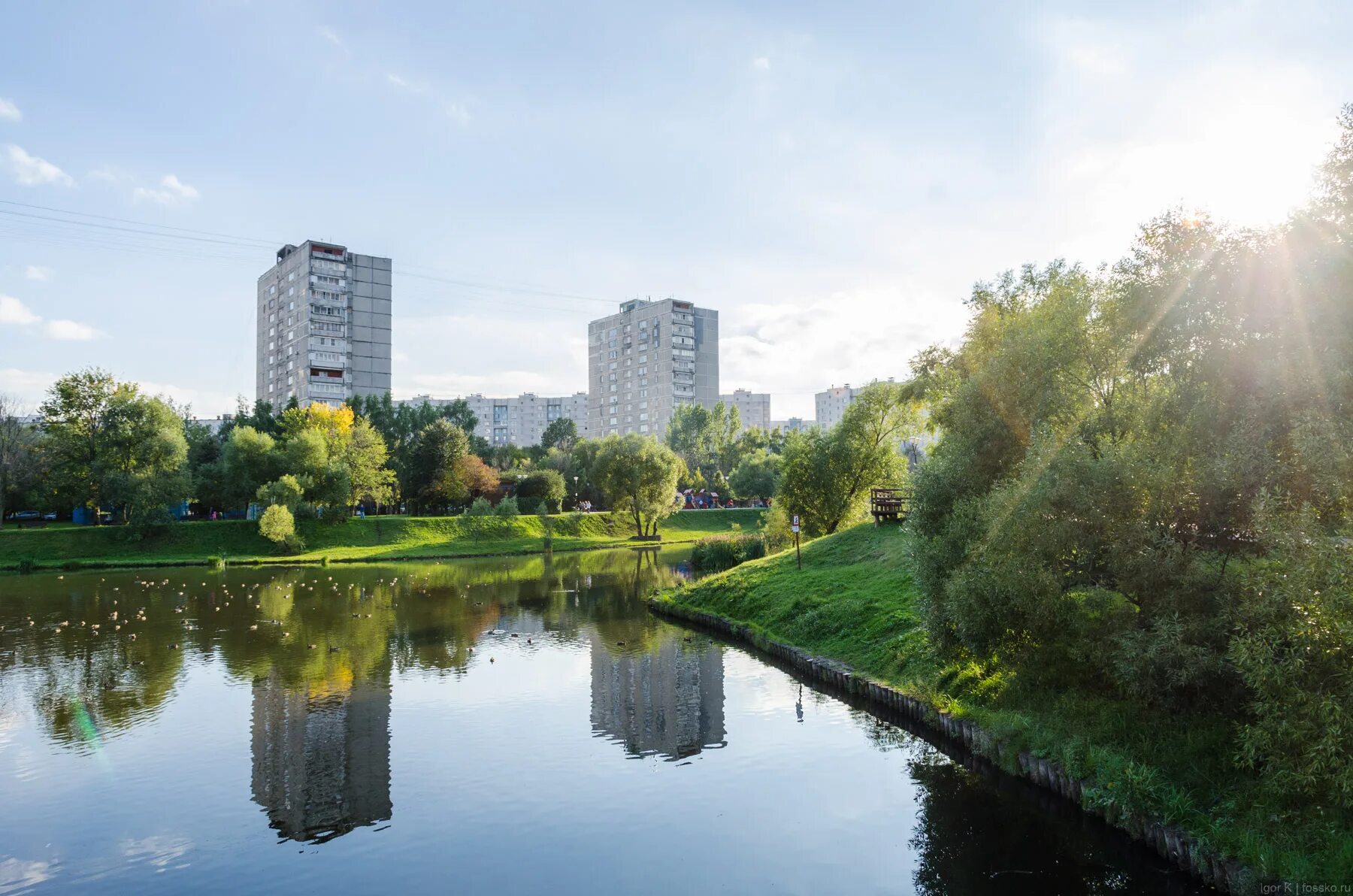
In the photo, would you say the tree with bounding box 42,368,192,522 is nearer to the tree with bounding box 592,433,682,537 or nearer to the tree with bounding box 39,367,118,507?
the tree with bounding box 39,367,118,507

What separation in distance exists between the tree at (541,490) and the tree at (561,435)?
39.8 metres

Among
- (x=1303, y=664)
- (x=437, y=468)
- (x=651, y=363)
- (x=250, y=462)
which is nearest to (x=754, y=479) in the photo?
(x=437, y=468)

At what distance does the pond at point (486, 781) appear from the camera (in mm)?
13352

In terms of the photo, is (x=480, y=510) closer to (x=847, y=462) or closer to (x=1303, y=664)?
(x=847, y=462)

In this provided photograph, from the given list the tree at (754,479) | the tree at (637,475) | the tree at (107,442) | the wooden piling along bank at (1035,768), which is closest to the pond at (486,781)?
the wooden piling along bank at (1035,768)

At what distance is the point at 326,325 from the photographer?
118 m

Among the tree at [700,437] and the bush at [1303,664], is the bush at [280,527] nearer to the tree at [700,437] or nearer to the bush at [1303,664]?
the bush at [1303,664]

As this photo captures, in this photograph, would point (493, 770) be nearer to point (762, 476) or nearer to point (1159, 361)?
point (1159, 361)

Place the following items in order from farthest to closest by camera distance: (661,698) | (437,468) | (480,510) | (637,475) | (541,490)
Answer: (541,490)
(437,468)
(637,475)
(480,510)
(661,698)

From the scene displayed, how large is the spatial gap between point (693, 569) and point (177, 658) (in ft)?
103

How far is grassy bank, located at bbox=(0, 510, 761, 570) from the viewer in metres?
65.4

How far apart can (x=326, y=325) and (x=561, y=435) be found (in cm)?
4225

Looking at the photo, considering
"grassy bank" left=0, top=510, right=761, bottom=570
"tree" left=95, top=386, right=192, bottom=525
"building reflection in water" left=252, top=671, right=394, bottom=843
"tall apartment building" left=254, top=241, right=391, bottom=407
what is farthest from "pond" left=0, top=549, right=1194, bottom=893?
"tall apartment building" left=254, top=241, right=391, bottom=407

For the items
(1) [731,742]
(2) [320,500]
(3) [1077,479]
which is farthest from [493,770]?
(2) [320,500]
